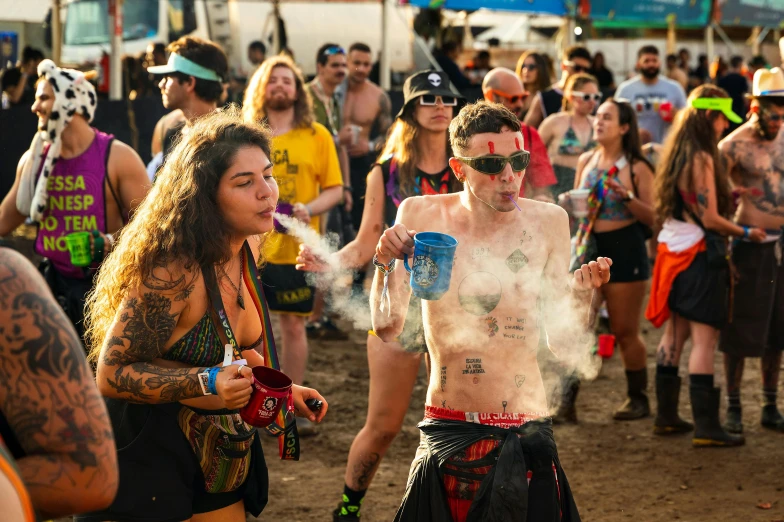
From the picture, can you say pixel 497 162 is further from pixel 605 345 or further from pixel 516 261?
pixel 605 345

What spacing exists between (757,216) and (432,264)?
4.08m

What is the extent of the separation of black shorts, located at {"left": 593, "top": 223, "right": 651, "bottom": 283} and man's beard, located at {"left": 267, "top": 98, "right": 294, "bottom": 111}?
7.19 ft

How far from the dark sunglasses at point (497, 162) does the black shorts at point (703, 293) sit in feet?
10.7

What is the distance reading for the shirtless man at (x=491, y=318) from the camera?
3.24 m

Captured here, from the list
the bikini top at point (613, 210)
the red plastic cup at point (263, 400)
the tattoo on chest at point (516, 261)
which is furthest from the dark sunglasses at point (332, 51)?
the red plastic cup at point (263, 400)

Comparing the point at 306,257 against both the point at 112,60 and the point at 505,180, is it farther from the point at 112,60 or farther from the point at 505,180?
the point at 112,60

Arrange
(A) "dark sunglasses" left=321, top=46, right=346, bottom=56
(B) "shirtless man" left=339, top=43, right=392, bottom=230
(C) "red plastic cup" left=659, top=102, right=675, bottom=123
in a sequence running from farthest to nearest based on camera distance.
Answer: (C) "red plastic cup" left=659, top=102, right=675, bottom=123 → (B) "shirtless man" left=339, top=43, right=392, bottom=230 → (A) "dark sunglasses" left=321, top=46, right=346, bottom=56

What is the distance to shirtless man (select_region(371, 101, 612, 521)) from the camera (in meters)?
3.24

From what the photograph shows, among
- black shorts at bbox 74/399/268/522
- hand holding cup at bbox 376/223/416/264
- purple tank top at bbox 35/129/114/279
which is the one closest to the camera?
black shorts at bbox 74/399/268/522

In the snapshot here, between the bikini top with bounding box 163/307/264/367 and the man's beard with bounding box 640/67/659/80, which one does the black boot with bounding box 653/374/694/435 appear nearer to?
the bikini top with bounding box 163/307/264/367

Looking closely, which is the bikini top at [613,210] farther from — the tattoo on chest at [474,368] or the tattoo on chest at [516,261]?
the tattoo on chest at [474,368]

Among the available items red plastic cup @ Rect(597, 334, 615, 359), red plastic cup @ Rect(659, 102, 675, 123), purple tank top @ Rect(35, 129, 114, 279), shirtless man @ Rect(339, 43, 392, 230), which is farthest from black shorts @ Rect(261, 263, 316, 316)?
red plastic cup @ Rect(659, 102, 675, 123)

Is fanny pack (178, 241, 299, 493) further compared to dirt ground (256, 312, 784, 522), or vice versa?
dirt ground (256, 312, 784, 522)

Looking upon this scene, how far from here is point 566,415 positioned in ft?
22.4
